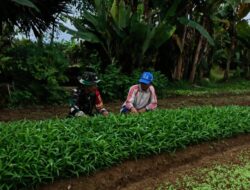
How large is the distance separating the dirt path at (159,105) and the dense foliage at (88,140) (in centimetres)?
295

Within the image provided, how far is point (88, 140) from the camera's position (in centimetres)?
557

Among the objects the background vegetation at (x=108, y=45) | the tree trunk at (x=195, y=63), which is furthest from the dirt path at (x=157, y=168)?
the tree trunk at (x=195, y=63)

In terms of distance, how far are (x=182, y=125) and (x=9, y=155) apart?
3.00 meters

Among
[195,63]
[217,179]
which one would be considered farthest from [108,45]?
[217,179]

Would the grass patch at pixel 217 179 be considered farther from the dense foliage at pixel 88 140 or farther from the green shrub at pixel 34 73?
the green shrub at pixel 34 73

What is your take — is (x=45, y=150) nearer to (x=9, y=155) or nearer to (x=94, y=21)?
(x=9, y=155)

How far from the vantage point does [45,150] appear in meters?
5.08

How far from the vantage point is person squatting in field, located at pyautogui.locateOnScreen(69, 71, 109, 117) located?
277 inches

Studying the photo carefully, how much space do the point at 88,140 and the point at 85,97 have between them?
1.76 metres

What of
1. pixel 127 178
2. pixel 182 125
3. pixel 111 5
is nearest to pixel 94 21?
pixel 111 5

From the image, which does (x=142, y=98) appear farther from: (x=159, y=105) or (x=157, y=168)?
(x=159, y=105)

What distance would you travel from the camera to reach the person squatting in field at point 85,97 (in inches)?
277

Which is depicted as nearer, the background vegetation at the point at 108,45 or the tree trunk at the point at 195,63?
the background vegetation at the point at 108,45

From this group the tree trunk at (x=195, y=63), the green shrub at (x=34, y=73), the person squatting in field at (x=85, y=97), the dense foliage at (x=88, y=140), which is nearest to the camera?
the dense foliage at (x=88, y=140)
